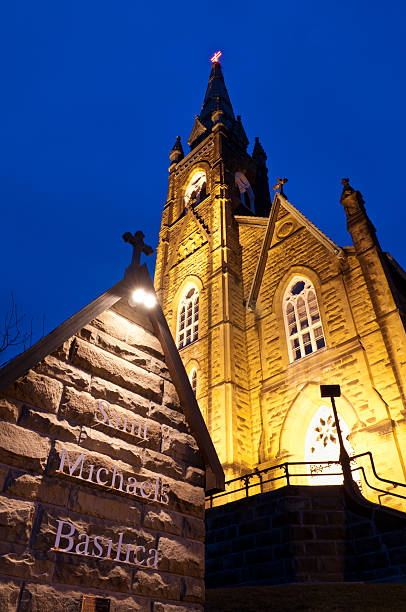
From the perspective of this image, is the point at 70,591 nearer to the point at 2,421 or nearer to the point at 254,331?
the point at 2,421

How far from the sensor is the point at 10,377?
139 inches

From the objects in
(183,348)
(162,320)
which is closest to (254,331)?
(183,348)

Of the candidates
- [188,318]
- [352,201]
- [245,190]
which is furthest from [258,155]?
[352,201]

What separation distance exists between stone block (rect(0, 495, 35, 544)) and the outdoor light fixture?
2.57 metres

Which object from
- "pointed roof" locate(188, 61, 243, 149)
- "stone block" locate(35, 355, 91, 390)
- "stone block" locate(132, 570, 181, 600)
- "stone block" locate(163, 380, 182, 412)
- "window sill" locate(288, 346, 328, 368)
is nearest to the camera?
"stone block" locate(132, 570, 181, 600)

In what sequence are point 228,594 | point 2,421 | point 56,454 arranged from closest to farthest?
point 2,421
point 56,454
point 228,594

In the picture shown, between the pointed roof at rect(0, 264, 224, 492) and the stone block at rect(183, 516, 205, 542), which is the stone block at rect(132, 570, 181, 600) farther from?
the pointed roof at rect(0, 264, 224, 492)

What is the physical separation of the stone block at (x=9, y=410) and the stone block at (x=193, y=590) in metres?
2.22

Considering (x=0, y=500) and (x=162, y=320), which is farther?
Answer: (x=162, y=320)

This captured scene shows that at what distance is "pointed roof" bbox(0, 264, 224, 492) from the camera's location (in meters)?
4.00

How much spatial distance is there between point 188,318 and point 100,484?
18.4 meters

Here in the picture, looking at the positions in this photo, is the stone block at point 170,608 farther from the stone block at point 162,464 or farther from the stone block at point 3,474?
the stone block at point 3,474

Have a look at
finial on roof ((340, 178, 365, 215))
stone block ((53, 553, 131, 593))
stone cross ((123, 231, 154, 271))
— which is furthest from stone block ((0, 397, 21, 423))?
finial on roof ((340, 178, 365, 215))

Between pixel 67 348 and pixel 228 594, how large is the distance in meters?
5.48
